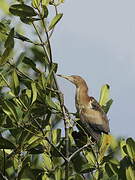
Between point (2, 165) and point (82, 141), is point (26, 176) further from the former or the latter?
point (82, 141)

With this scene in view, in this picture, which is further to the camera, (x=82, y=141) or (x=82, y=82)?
(x=82, y=82)

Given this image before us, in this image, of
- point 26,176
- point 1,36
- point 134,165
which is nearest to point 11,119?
point 26,176

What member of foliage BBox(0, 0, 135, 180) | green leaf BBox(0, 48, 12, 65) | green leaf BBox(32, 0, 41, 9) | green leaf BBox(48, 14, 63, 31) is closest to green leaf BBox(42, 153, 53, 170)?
foliage BBox(0, 0, 135, 180)

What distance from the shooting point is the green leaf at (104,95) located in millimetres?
3860

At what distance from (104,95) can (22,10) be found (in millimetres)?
1186

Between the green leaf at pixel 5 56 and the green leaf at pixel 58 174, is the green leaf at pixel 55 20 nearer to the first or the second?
the green leaf at pixel 5 56

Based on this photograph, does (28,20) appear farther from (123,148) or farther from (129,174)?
(129,174)

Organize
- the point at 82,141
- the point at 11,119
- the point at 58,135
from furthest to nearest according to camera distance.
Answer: the point at 82,141 → the point at 58,135 → the point at 11,119

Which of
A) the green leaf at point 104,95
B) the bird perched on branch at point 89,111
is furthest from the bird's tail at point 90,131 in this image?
the green leaf at point 104,95

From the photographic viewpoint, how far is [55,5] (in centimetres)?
298

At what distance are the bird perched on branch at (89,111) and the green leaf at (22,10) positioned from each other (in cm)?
126

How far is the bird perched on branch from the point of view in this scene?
166 inches

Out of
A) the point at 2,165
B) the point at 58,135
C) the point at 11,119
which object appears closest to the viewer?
the point at 11,119

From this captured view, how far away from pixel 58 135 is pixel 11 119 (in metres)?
0.63
